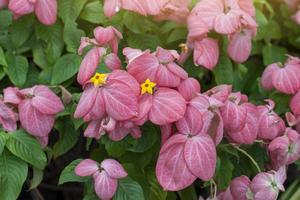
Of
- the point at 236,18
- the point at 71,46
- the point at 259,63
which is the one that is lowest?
A: the point at 259,63

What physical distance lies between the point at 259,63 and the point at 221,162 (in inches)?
14.7

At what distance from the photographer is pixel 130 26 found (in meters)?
1.26

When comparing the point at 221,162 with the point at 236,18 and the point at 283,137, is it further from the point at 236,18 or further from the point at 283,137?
the point at 236,18

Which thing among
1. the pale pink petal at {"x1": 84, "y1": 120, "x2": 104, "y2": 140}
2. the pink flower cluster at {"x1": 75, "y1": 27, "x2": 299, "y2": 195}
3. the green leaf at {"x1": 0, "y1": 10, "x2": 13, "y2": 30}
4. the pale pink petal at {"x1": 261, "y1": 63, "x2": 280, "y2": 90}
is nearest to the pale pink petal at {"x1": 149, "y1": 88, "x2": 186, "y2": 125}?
the pink flower cluster at {"x1": 75, "y1": 27, "x2": 299, "y2": 195}

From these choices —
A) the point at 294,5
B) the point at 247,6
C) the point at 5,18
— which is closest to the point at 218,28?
the point at 247,6

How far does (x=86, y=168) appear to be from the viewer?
3.44ft

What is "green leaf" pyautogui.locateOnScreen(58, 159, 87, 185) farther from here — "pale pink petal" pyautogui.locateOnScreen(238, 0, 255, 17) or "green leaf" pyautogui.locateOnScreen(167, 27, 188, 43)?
"pale pink petal" pyautogui.locateOnScreen(238, 0, 255, 17)

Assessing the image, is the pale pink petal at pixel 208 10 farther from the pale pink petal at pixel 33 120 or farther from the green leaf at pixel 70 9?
the pale pink petal at pixel 33 120

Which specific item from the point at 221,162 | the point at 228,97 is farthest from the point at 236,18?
the point at 221,162

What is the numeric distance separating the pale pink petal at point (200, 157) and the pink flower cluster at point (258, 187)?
125 mm

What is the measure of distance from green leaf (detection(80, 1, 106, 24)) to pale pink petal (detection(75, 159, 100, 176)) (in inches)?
13.2

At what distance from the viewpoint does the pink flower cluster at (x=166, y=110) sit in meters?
1.01

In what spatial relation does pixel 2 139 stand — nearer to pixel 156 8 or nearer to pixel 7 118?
pixel 7 118

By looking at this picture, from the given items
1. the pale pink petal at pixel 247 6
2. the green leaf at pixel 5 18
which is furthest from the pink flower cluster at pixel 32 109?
the pale pink petal at pixel 247 6
